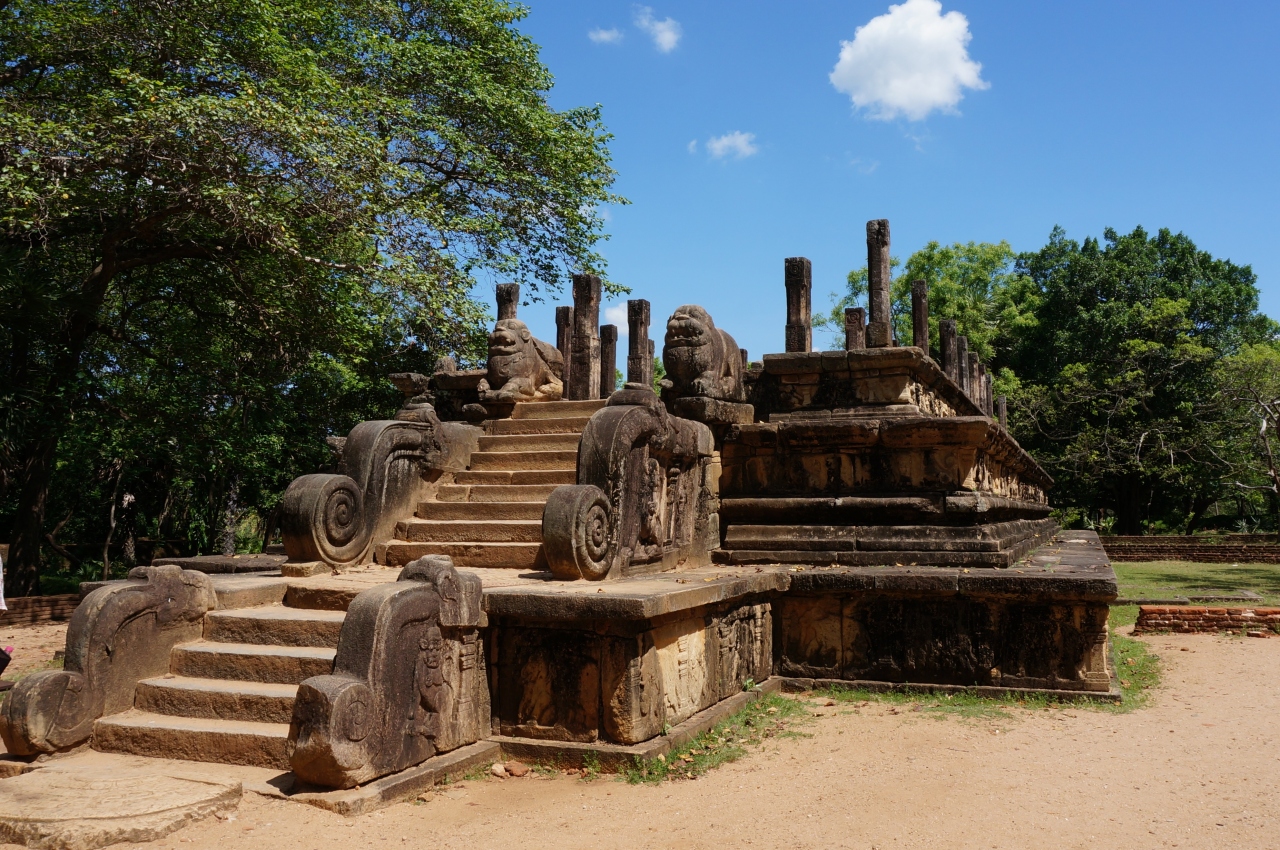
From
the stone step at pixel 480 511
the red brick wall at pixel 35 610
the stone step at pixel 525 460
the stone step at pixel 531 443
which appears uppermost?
the stone step at pixel 531 443

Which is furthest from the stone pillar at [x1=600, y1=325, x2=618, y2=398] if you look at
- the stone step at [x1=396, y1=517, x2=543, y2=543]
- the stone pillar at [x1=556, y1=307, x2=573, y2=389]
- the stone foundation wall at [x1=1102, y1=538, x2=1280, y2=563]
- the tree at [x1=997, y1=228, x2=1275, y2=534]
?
the tree at [x1=997, y1=228, x2=1275, y2=534]

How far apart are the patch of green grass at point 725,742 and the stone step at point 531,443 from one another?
7.63 ft

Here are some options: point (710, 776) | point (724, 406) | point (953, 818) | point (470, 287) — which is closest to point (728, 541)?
point (724, 406)

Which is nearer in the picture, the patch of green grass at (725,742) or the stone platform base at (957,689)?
the patch of green grass at (725,742)

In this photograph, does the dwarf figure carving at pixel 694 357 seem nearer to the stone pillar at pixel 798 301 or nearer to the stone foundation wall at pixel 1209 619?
the stone pillar at pixel 798 301

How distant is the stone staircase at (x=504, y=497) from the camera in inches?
238

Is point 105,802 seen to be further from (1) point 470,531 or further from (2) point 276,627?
(1) point 470,531

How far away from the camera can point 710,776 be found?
4402mm

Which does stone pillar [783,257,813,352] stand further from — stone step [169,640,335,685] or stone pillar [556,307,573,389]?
stone step [169,640,335,685]

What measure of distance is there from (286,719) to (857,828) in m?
2.51

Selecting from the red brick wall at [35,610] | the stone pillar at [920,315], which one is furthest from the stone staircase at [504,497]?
the red brick wall at [35,610]

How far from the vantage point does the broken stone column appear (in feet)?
27.9

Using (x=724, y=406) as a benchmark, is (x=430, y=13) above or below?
above

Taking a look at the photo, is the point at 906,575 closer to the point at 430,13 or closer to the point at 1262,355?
the point at 430,13
